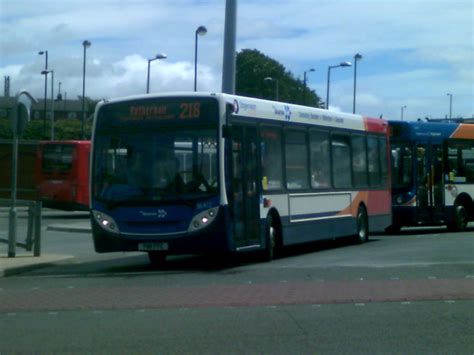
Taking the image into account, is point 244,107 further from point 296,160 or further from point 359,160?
point 359,160

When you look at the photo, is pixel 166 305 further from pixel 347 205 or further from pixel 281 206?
pixel 347 205

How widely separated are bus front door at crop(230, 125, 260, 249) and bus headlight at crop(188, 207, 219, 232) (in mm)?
493

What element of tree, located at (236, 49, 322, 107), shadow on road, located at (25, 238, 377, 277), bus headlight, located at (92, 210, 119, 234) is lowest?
shadow on road, located at (25, 238, 377, 277)

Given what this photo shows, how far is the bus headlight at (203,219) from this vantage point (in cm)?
1552

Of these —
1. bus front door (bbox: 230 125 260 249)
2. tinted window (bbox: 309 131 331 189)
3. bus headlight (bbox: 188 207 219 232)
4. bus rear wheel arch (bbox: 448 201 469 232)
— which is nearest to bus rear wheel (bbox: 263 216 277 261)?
bus front door (bbox: 230 125 260 249)

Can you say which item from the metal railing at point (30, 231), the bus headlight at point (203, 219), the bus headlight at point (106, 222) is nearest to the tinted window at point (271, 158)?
the bus headlight at point (203, 219)

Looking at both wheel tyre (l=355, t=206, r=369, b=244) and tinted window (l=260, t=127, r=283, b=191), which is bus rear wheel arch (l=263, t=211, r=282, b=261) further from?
wheel tyre (l=355, t=206, r=369, b=244)

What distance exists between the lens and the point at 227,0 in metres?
24.2

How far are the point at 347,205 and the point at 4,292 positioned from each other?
31.7ft

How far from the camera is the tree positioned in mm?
58781

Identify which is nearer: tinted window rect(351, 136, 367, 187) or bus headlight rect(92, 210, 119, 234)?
bus headlight rect(92, 210, 119, 234)

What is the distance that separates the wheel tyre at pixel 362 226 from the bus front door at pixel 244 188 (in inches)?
225

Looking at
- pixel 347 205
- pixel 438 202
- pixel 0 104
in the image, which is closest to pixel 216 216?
pixel 347 205

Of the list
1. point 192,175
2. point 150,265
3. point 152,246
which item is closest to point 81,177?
point 150,265
